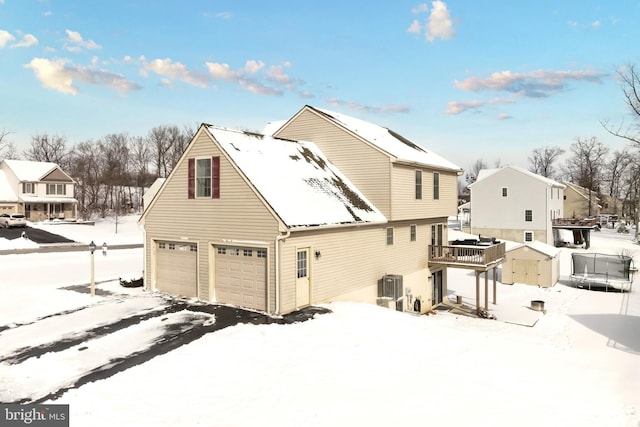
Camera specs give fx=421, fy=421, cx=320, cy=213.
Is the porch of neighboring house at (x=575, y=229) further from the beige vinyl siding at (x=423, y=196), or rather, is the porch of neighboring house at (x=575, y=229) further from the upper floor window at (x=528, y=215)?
the beige vinyl siding at (x=423, y=196)

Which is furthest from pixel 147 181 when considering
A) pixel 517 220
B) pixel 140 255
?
pixel 517 220

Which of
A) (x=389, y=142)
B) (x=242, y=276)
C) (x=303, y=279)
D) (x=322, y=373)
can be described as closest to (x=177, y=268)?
(x=242, y=276)

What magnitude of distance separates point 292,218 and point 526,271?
23653 millimetres

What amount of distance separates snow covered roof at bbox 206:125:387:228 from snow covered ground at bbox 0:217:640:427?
3.58 m

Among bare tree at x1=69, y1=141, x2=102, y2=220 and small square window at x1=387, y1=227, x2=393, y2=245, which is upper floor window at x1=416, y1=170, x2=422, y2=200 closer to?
small square window at x1=387, y1=227, x2=393, y2=245

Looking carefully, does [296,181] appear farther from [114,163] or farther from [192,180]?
[114,163]

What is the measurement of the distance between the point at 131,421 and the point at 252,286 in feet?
24.2

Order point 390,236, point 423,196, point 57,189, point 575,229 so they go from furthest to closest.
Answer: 1. point 57,189
2. point 575,229
3. point 423,196
4. point 390,236

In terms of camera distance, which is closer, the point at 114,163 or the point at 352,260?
the point at 352,260

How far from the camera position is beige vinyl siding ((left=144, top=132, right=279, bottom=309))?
14.5 m

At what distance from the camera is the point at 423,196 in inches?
860

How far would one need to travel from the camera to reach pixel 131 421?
297 inches

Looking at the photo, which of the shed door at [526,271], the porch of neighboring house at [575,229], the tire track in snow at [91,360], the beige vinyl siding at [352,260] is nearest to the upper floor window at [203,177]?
the beige vinyl siding at [352,260]

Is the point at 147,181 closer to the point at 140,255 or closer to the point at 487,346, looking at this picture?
the point at 140,255
